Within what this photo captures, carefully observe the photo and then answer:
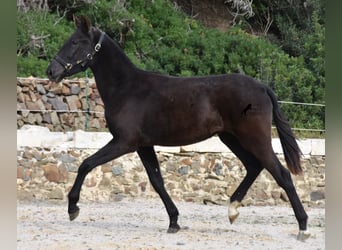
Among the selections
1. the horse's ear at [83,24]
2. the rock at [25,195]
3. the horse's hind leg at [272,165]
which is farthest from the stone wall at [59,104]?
the horse's hind leg at [272,165]

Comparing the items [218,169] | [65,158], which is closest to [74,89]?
[65,158]

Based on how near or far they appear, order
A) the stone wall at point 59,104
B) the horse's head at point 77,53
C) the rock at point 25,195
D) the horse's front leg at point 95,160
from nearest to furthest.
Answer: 1. the horse's front leg at point 95,160
2. the horse's head at point 77,53
3. the rock at point 25,195
4. the stone wall at point 59,104

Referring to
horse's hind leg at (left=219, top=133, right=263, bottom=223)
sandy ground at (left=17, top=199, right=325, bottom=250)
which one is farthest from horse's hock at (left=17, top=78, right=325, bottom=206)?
horse's hind leg at (left=219, top=133, right=263, bottom=223)

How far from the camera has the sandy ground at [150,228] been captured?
4504mm

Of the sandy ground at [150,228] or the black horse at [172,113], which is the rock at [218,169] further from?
the black horse at [172,113]

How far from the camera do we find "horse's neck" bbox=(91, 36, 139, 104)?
200 inches

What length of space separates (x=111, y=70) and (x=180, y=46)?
627 cm

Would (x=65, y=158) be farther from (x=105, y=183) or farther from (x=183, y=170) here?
(x=183, y=170)

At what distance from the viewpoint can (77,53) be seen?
5.00 m

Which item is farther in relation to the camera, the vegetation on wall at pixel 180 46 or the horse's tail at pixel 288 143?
the vegetation on wall at pixel 180 46

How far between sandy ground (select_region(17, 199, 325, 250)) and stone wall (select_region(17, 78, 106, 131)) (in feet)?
5.32

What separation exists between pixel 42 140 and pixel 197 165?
2145 millimetres

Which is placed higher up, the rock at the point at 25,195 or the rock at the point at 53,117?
the rock at the point at 53,117
